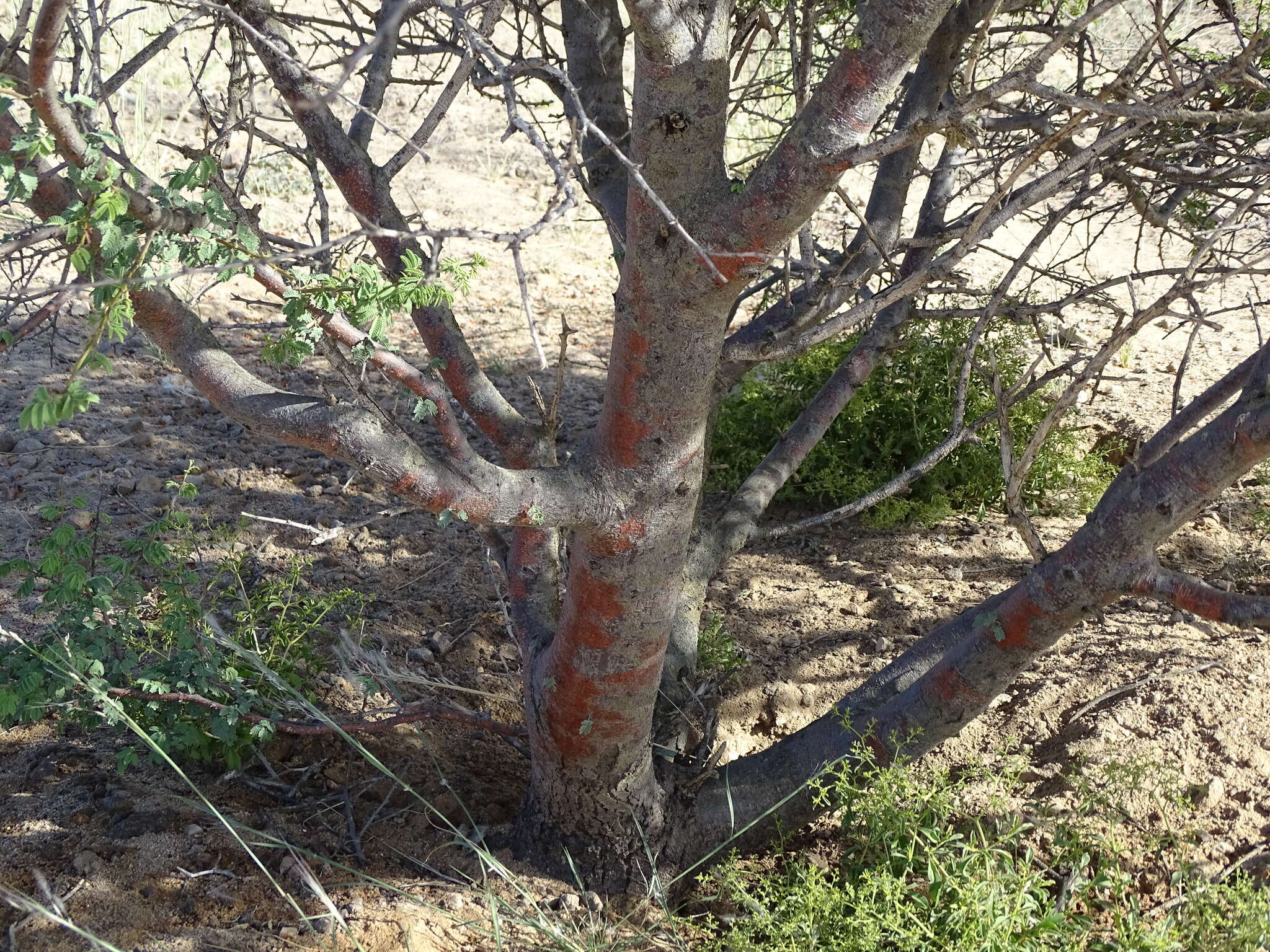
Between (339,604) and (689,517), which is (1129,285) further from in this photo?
(339,604)

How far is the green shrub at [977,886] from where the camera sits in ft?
6.07

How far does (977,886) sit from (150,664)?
1904 millimetres

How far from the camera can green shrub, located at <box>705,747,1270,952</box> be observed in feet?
6.07

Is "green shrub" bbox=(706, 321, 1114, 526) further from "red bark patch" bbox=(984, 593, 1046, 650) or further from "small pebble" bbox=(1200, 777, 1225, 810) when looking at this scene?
"red bark patch" bbox=(984, 593, 1046, 650)

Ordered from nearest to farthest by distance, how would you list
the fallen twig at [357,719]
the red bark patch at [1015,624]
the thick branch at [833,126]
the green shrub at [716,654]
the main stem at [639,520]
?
the thick branch at [833,126] < the main stem at [639,520] < the red bark patch at [1015,624] < the fallen twig at [357,719] < the green shrub at [716,654]

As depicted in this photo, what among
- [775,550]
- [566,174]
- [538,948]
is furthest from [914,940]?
[775,550]

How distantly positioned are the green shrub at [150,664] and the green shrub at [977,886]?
116 centimetres

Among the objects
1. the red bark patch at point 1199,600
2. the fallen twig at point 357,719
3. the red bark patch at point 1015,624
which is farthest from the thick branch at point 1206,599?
the fallen twig at point 357,719

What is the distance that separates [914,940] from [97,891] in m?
1.65

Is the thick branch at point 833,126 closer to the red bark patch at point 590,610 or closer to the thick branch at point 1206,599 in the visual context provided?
the red bark patch at point 590,610

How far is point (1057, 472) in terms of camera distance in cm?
387

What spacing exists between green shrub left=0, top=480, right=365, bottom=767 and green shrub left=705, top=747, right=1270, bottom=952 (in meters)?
1.16

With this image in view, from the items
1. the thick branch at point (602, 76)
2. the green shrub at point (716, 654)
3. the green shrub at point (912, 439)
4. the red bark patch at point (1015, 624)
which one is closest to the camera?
the red bark patch at point (1015, 624)

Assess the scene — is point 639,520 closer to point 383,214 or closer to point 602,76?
point 383,214
